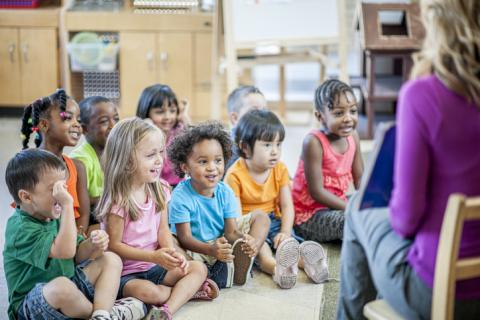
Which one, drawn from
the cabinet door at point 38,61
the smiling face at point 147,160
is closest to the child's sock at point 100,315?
the smiling face at point 147,160

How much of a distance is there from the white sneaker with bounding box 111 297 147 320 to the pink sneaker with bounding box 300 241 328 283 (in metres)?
0.61

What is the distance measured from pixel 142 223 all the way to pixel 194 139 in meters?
0.38

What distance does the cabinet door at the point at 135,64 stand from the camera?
515 centimetres

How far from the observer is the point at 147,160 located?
2.33m

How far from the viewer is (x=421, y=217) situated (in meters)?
1.44

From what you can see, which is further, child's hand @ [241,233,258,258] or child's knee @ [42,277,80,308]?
child's hand @ [241,233,258,258]

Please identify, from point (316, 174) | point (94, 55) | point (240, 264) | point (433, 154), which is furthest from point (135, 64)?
point (433, 154)

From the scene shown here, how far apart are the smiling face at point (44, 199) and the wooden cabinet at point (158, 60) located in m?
3.15

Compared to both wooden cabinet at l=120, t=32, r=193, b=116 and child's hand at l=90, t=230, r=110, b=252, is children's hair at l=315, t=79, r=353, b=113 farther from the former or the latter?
wooden cabinet at l=120, t=32, r=193, b=116

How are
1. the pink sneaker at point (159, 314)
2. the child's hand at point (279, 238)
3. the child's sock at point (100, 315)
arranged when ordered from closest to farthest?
the child's sock at point (100, 315) < the pink sneaker at point (159, 314) < the child's hand at point (279, 238)

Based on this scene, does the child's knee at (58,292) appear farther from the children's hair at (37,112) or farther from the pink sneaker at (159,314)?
the children's hair at (37,112)

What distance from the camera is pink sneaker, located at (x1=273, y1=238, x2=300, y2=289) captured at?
2477mm

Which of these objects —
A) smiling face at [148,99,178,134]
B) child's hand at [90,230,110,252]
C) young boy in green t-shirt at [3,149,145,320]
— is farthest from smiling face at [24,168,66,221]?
smiling face at [148,99,178,134]

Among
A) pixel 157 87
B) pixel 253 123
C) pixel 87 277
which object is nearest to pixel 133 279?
pixel 87 277
